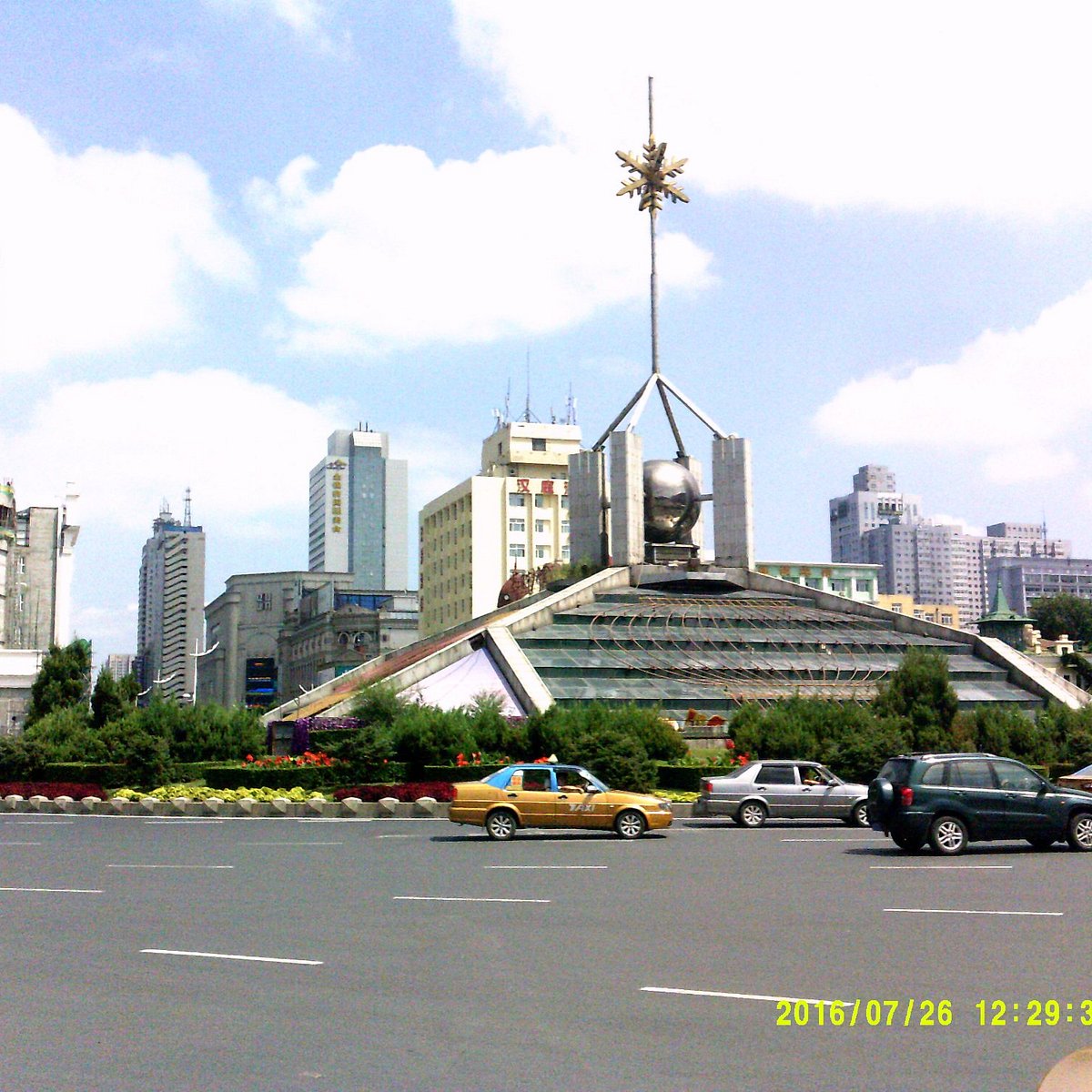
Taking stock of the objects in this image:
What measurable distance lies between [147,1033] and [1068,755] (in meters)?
36.3

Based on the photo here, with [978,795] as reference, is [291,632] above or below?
above

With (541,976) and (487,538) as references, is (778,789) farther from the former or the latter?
(487,538)

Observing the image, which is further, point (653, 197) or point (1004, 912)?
point (653, 197)

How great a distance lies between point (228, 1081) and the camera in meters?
7.36

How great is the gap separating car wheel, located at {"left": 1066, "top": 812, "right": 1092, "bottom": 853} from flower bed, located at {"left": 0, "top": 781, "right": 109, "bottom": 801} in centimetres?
2584

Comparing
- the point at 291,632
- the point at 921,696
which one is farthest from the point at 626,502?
the point at 291,632

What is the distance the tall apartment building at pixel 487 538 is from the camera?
124m

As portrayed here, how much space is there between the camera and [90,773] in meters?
40.2

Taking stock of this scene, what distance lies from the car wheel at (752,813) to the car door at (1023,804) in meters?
8.29

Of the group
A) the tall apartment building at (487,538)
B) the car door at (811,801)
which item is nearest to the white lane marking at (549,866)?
the car door at (811,801)

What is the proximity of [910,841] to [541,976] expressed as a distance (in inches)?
473

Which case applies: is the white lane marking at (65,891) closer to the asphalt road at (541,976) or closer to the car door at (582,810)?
the asphalt road at (541,976)

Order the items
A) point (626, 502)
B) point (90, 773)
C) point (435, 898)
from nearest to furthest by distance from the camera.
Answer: point (435, 898) < point (90, 773) < point (626, 502)

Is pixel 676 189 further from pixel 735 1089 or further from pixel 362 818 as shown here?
pixel 735 1089
